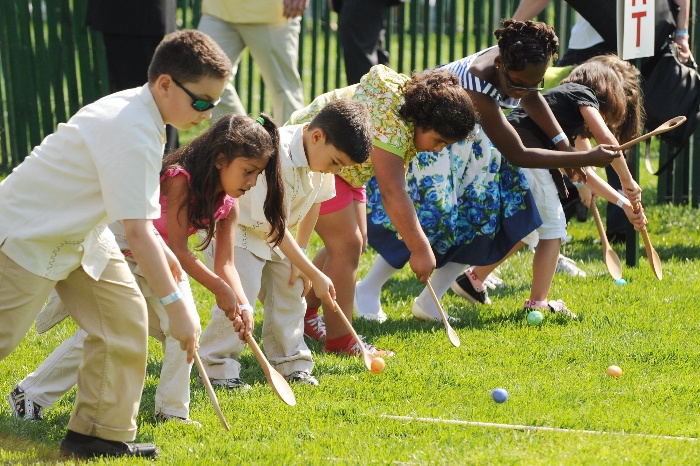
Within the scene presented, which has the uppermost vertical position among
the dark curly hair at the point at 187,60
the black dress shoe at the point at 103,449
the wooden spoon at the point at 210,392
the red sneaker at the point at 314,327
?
the dark curly hair at the point at 187,60

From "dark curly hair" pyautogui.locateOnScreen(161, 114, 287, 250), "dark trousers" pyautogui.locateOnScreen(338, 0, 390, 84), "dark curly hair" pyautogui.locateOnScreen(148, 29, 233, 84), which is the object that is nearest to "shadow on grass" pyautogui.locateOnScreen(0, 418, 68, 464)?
"dark curly hair" pyautogui.locateOnScreen(161, 114, 287, 250)

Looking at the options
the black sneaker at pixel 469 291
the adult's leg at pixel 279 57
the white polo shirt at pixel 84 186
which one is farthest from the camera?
the adult's leg at pixel 279 57

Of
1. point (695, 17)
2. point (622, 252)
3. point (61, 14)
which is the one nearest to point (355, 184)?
point (622, 252)

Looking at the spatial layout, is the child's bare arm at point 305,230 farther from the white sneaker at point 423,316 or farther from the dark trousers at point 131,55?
the dark trousers at point 131,55

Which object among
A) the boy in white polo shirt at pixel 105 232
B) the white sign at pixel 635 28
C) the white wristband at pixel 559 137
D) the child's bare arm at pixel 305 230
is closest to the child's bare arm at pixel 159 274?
the boy in white polo shirt at pixel 105 232

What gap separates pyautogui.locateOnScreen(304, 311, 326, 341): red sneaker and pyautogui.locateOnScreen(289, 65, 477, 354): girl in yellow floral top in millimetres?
203

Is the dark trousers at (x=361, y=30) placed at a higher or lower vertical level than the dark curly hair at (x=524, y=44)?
lower

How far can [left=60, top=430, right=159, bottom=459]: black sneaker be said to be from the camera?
3592mm

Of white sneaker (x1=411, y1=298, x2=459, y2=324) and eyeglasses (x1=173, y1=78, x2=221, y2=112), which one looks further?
white sneaker (x1=411, y1=298, x2=459, y2=324)

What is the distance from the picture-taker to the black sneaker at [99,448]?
3.59 m

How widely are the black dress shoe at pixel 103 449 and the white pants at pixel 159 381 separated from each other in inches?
15.5

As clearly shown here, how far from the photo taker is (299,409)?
411 cm

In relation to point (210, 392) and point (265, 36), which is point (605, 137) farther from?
point (265, 36)

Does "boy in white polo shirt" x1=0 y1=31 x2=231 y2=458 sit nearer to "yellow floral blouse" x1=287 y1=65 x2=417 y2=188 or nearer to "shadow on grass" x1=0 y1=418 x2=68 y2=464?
"shadow on grass" x1=0 y1=418 x2=68 y2=464
